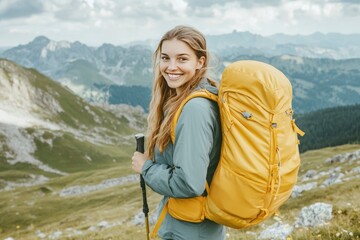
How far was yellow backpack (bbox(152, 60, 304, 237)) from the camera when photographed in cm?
435

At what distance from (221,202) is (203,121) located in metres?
1.02

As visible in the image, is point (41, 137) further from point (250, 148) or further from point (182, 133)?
point (250, 148)

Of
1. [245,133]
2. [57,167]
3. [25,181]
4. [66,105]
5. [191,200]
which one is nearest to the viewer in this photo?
[245,133]

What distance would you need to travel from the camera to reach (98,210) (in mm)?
54719

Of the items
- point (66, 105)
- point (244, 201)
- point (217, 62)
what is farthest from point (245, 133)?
point (66, 105)

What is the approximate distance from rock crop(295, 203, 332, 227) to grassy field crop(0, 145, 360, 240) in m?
0.39

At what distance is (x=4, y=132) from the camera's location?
464 ft

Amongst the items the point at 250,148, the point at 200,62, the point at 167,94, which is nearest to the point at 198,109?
the point at 250,148

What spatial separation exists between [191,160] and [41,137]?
151 m

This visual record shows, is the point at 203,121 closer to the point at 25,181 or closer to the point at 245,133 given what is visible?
the point at 245,133

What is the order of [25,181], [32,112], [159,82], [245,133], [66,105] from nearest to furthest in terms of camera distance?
[245,133]
[159,82]
[25,181]
[32,112]
[66,105]

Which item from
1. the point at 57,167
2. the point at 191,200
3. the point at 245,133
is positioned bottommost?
the point at 57,167

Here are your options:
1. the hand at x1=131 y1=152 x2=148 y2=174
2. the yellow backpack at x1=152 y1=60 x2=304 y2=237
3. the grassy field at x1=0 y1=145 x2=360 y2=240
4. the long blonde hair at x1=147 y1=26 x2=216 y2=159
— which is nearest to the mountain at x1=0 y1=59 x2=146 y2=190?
the grassy field at x1=0 y1=145 x2=360 y2=240

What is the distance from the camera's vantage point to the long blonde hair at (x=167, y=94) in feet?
16.1
